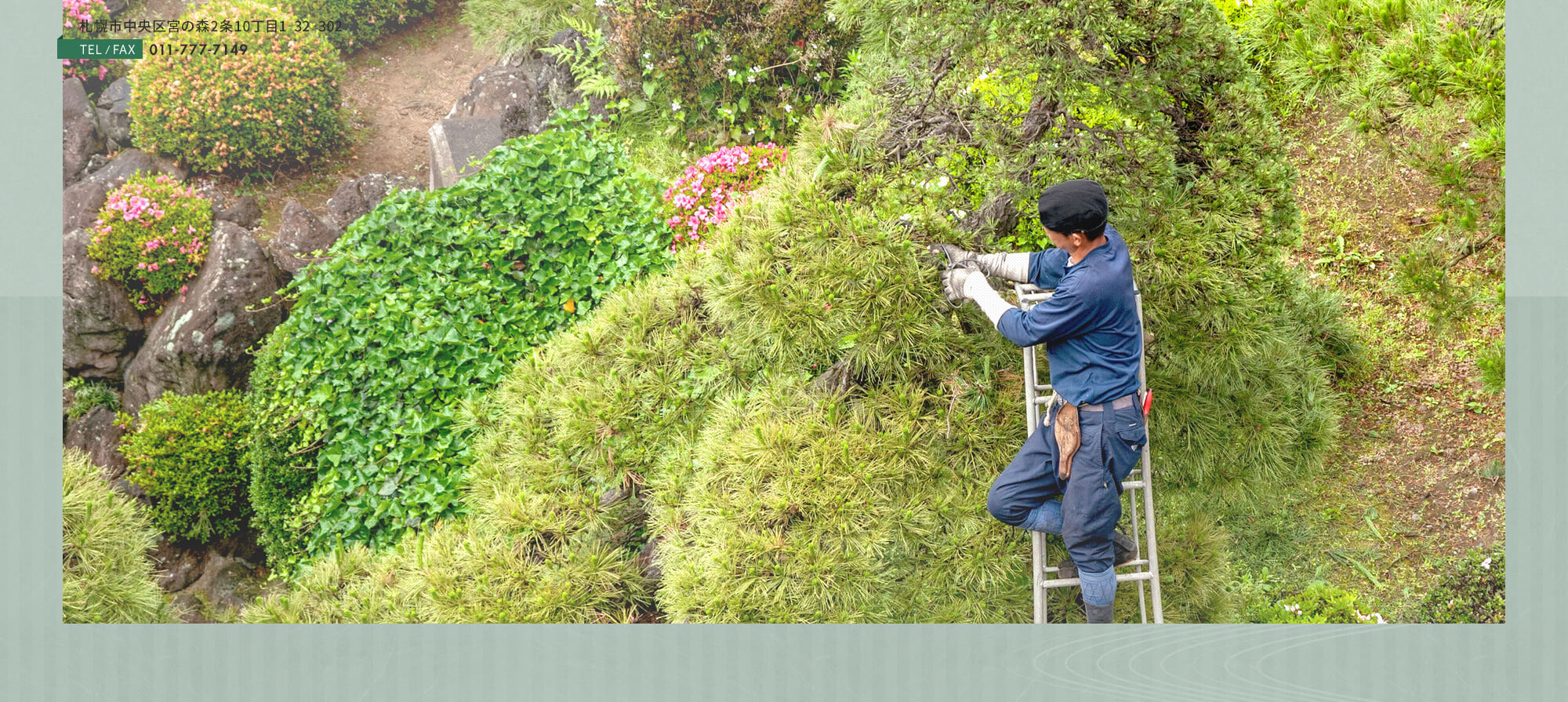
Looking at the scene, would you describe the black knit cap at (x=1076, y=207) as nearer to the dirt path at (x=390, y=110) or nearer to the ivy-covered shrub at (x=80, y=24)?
the dirt path at (x=390, y=110)

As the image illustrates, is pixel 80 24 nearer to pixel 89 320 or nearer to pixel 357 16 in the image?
pixel 357 16

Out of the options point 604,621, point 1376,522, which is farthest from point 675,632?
point 1376,522

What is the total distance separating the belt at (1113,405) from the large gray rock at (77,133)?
13.9 feet

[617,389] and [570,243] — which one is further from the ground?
[570,243]

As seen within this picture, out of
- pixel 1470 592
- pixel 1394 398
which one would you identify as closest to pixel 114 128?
pixel 1394 398

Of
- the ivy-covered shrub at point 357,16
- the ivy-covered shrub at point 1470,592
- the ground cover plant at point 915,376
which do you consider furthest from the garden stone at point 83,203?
the ivy-covered shrub at point 1470,592

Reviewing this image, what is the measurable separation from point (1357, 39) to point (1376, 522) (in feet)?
6.72

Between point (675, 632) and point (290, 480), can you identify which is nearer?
point (675, 632)

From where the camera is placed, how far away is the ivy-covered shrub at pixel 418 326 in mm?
3906

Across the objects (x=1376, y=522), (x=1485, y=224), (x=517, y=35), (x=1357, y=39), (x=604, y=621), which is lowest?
(x=604, y=621)

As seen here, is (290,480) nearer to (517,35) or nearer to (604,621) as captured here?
(604,621)

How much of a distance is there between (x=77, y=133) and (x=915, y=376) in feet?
12.9
